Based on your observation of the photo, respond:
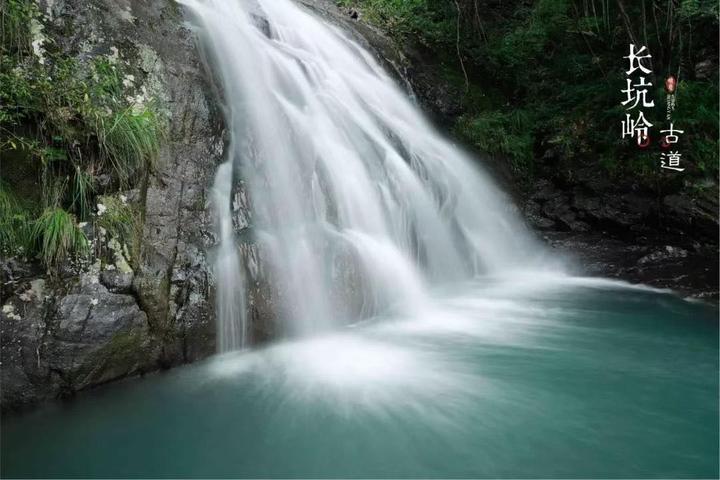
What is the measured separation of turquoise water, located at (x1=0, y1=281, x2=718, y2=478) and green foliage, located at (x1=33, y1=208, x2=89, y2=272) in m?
0.91

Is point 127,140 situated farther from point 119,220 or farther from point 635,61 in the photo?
point 635,61

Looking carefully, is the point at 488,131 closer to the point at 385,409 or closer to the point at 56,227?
the point at 385,409

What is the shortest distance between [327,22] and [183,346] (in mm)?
5635

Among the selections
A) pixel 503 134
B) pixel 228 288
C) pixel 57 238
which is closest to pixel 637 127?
pixel 503 134

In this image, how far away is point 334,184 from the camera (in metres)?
5.25

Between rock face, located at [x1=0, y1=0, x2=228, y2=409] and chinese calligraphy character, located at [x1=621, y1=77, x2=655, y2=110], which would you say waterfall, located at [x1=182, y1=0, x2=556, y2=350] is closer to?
rock face, located at [x1=0, y1=0, x2=228, y2=409]

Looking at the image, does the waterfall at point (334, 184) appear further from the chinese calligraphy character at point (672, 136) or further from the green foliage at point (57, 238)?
the chinese calligraphy character at point (672, 136)

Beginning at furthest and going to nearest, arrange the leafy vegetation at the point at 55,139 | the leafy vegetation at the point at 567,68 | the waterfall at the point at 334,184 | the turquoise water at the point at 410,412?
the leafy vegetation at the point at 567,68 → the waterfall at the point at 334,184 → the leafy vegetation at the point at 55,139 → the turquoise water at the point at 410,412

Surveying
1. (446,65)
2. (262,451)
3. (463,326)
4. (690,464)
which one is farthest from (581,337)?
(446,65)

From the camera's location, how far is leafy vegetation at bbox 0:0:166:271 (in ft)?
11.2

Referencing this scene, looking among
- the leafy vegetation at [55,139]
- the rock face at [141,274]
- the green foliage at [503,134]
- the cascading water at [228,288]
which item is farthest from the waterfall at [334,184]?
the leafy vegetation at [55,139]

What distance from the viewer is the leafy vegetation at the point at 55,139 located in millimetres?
3406

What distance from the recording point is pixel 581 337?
4.52 m

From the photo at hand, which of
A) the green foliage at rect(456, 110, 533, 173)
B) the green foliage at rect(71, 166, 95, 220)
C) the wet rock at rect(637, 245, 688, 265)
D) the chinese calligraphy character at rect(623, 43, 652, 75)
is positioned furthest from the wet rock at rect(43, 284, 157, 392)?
the chinese calligraphy character at rect(623, 43, 652, 75)
